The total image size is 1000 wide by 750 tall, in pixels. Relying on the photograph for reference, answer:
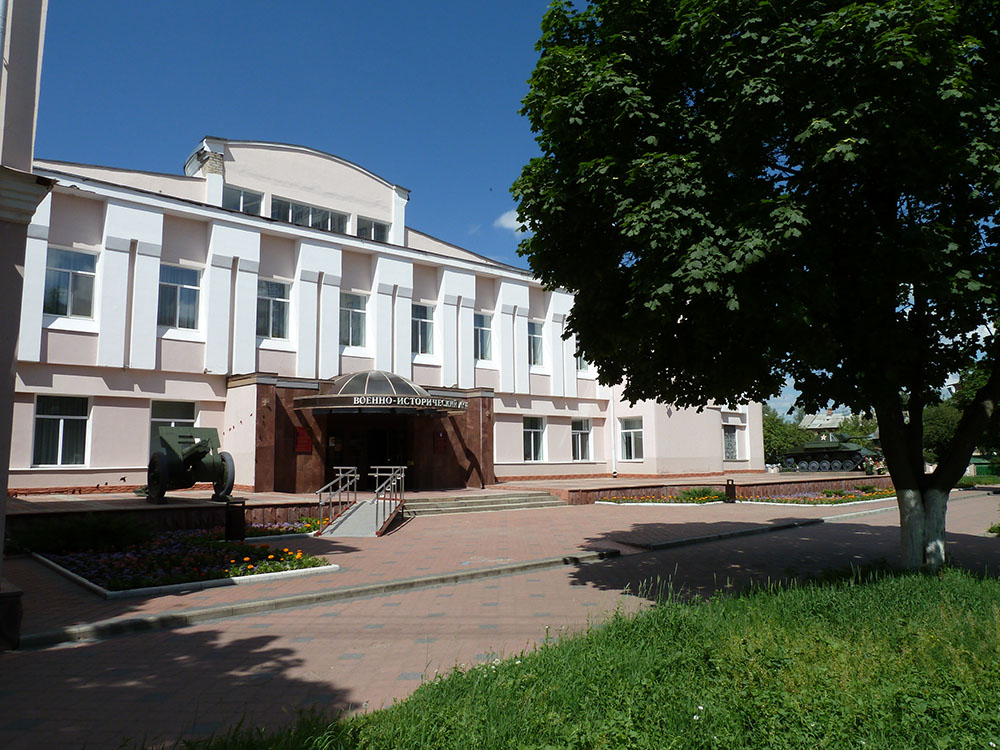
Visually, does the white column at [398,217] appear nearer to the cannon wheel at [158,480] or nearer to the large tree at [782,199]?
the cannon wheel at [158,480]

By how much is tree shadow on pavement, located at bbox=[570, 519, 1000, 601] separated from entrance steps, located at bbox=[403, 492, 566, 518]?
5.47 meters

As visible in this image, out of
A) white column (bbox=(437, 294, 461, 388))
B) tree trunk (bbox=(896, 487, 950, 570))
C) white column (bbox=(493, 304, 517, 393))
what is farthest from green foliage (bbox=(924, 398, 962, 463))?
tree trunk (bbox=(896, 487, 950, 570))

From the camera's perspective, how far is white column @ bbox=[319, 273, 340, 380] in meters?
23.4

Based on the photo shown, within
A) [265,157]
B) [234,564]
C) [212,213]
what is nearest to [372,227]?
[265,157]

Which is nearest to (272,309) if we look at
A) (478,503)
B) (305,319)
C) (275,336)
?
(275,336)

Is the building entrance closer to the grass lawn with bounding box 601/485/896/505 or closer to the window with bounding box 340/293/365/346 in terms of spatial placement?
the window with bounding box 340/293/365/346

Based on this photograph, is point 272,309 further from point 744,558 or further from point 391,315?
point 744,558

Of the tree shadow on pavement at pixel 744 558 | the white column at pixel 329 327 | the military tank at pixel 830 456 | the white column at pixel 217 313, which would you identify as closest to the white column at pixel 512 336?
the white column at pixel 329 327

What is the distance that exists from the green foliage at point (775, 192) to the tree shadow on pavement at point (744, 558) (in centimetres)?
249

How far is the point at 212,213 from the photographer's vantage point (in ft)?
70.1

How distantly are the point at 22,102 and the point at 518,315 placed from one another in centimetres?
2292

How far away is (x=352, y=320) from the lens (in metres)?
24.8

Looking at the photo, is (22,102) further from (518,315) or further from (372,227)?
(518,315)

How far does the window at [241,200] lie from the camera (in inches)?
925
